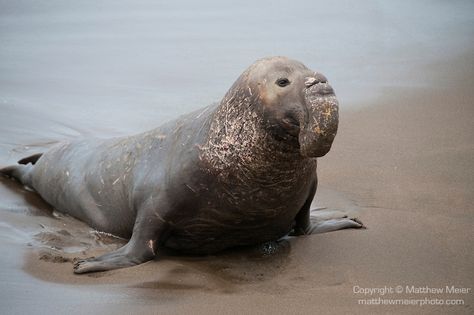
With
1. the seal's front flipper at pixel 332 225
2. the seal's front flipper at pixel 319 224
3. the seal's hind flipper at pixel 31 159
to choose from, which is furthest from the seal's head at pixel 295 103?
the seal's hind flipper at pixel 31 159

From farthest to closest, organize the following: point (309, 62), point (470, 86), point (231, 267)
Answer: point (309, 62)
point (470, 86)
point (231, 267)

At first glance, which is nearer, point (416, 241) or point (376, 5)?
point (416, 241)

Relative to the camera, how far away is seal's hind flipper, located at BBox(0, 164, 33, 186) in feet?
21.9

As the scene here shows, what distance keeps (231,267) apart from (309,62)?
18.4 feet

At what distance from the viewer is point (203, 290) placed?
177 inches

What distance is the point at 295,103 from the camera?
4.49m

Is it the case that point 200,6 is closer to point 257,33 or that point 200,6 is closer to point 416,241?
point 257,33

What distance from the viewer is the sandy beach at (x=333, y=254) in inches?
171

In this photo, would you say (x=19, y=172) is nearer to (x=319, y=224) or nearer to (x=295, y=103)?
(x=319, y=224)

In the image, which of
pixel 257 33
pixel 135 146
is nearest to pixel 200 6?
pixel 257 33

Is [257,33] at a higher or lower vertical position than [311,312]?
higher

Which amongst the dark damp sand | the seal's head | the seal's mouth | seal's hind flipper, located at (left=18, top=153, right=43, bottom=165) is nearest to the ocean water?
seal's hind flipper, located at (left=18, top=153, right=43, bottom=165)

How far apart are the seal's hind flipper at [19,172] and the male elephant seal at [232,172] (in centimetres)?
130

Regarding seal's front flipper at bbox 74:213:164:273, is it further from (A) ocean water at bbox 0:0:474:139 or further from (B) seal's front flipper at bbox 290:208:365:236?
(A) ocean water at bbox 0:0:474:139
